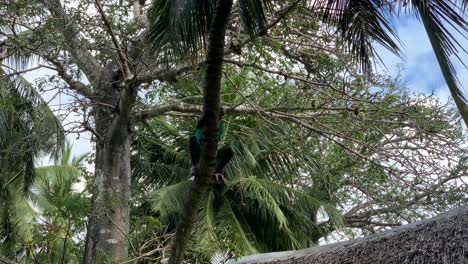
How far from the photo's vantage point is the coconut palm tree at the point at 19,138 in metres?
9.15

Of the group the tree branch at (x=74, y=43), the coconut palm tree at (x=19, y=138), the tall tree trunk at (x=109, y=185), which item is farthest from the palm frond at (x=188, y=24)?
the coconut palm tree at (x=19, y=138)

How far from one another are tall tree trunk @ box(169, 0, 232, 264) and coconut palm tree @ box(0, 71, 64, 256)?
4110mm

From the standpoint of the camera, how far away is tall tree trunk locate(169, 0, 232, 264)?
171 inches

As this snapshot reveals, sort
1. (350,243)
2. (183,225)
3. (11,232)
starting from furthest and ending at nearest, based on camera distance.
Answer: (11,232) < (350,243) < (183,225)

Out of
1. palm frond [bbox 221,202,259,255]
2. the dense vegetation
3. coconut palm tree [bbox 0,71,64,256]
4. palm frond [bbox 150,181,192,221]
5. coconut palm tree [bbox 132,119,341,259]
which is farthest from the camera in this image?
coconut palm tree [bbox 132,119,341,259]

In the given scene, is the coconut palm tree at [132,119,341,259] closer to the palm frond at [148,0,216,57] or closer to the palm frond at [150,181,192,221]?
the palm frond at [150,181,192,221]

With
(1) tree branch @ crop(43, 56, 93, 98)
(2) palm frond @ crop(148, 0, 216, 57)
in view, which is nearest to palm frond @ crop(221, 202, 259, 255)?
(1) tree branch @ crop(43, 56, 93, 98)

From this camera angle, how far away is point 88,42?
9.01 meters

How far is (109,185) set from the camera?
29.1 ft

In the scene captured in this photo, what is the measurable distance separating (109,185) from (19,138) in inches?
83.1

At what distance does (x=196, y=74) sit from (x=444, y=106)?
11.8 ft

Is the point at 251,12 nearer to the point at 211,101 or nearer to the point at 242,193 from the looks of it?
the point at 211,101

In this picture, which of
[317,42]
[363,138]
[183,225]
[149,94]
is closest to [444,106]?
[363,138]

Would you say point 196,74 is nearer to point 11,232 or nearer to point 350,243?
point 350,243
